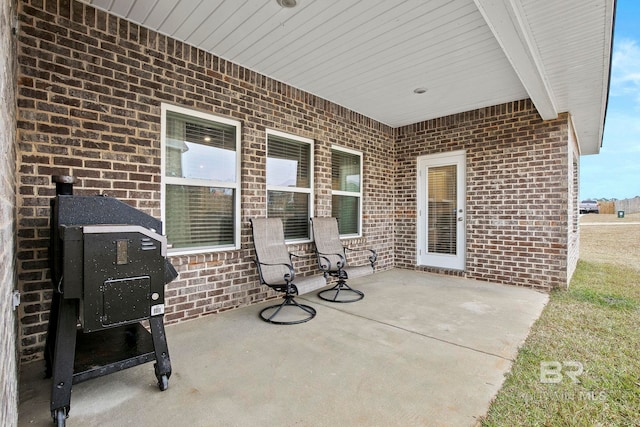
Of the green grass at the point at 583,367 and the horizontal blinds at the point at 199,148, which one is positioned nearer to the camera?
the green grass at the point at 583,367

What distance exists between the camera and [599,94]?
4105 millimetres

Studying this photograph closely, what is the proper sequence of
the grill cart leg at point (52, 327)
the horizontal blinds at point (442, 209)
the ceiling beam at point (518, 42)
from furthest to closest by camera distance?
the horizontal blinds at point (442, 209) → the ceiling beam at point (518, 42) → the grill cart leg at point (52, 327)

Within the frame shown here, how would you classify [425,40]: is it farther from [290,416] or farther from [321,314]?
[290,416]

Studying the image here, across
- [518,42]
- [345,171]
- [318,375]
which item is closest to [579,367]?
[318,375]

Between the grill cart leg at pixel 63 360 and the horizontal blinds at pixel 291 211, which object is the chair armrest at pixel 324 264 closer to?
the horizontal blinds at pixel 291 211

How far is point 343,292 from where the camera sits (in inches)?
180

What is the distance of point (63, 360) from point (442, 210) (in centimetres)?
575

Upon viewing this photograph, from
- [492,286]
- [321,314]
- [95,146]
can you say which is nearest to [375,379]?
[321,314]

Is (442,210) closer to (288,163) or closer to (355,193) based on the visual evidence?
(355,193)

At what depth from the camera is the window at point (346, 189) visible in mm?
5348

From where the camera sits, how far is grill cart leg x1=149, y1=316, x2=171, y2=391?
206 centimetres

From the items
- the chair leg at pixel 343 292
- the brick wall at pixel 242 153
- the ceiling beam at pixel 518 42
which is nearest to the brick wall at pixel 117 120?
the brick wall at pixel 242 153

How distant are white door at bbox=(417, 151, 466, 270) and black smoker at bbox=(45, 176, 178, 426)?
5115 millimetres

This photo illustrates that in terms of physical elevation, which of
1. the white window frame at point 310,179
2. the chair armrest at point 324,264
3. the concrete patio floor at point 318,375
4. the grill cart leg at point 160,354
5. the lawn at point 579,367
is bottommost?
the concrete patio floor at point 318,375
